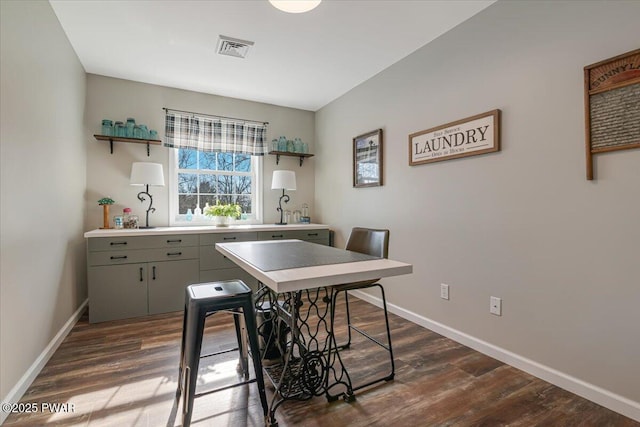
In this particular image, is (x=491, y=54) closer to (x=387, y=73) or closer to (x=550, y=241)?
(x=387, y=73)

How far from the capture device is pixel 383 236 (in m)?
2.12

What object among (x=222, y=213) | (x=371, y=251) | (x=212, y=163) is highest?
(x=212, y=163)

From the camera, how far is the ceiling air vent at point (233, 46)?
2.55m

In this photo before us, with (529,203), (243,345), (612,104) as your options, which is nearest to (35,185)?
(243,345)

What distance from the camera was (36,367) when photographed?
6.05ft

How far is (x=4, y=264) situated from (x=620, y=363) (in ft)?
10.4

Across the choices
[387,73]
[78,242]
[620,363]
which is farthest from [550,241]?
[78,242]

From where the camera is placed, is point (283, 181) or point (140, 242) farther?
point (283, 181)

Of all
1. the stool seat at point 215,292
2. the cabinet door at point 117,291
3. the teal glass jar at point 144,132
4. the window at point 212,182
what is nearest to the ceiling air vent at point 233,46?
the teal glass jar at point 144,132

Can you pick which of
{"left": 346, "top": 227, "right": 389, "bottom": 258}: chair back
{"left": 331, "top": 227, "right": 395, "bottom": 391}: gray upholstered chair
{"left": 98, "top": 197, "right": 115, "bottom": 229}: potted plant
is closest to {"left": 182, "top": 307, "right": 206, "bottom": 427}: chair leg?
{"left": 331, "top": 227, "right": 395, "bottom": 391}: gray upholstered chair

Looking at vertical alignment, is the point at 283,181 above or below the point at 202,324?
above

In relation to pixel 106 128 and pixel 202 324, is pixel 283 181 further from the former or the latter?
pixel 202 324

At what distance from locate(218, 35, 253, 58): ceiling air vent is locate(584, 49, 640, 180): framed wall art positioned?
2.44 metres

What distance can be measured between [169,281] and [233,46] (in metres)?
2.33
